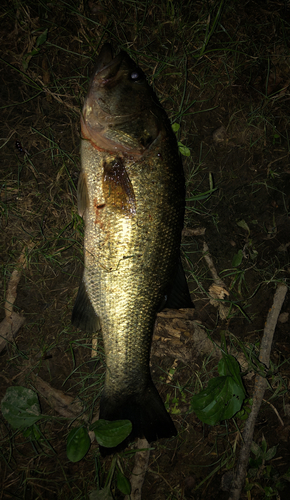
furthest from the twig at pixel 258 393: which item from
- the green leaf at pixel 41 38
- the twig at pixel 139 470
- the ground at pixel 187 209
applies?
the green leaf at pixel 41 38

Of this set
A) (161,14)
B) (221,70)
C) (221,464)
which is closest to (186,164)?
(221,70)

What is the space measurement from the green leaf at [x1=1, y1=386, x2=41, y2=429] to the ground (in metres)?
0.11

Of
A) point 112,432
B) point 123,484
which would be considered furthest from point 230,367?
point 123,484

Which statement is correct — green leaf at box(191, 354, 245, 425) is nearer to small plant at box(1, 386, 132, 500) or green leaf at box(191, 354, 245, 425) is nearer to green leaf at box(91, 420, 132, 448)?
green leaf at box(91, 420, 132, 448)

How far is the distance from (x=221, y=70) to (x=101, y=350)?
2.96 meters

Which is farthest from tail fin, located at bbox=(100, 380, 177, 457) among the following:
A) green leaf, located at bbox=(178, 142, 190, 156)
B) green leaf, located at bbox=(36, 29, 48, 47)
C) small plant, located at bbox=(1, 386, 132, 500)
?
green leaf, located at bbox=(36, 29, 48, 47)

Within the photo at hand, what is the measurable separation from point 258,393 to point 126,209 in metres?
2.18

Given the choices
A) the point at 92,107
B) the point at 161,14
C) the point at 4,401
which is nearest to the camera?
the point at 92,107

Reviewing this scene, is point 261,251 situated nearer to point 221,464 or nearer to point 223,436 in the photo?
point 223,436

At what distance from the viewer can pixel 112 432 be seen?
2.16 m

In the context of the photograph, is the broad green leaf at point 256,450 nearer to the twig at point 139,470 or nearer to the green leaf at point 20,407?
the twig at point 139,470

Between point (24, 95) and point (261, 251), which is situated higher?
point (24, 95)

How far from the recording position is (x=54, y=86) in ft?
8.07

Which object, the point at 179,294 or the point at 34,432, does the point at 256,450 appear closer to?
the point at 179,294
